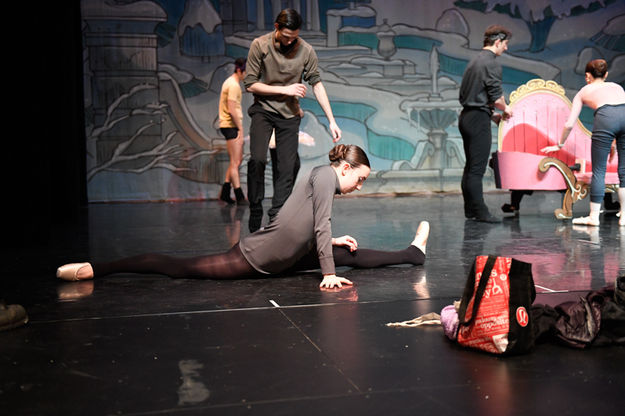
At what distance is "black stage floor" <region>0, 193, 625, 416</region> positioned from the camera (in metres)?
1.95

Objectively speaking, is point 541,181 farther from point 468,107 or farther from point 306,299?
point 306,299

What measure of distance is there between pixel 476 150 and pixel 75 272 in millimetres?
4260

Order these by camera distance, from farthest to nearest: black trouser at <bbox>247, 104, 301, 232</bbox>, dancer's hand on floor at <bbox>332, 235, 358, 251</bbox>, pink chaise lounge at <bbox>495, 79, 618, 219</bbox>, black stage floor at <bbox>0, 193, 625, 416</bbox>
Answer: pink chaise lounge at <bbox>495, 79, 618, 219</bbox> → black trouser at <bbox>247, 104, 301, 232</bbox> → dancer's hand on floor at <bbox>332, 235, 358, 251</bbox> → black stage floor at <bbox>0, 193, 625, 416</bbox>

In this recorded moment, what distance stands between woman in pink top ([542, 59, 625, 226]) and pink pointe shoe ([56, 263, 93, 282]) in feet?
14.7

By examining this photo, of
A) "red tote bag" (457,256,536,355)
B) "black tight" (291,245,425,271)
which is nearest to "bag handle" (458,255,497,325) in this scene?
"red tote bag" (457,256,536,355)

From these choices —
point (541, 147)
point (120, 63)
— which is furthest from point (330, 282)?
point (120, 63)

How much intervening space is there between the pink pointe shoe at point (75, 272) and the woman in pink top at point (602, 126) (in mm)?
4474

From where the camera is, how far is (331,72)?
1134cm

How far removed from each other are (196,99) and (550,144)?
5279mm

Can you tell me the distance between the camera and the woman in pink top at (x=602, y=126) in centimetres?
648

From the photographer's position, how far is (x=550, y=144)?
813 centimetres

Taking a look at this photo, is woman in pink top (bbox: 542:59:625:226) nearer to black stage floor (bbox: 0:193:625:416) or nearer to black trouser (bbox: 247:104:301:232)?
black stage floor (bbox: 0:193:625:416)

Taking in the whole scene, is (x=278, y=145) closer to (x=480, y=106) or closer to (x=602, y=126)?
(x=480, y=106)

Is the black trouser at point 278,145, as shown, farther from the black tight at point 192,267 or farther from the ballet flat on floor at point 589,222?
the ballet flat on floor at point 589,222
